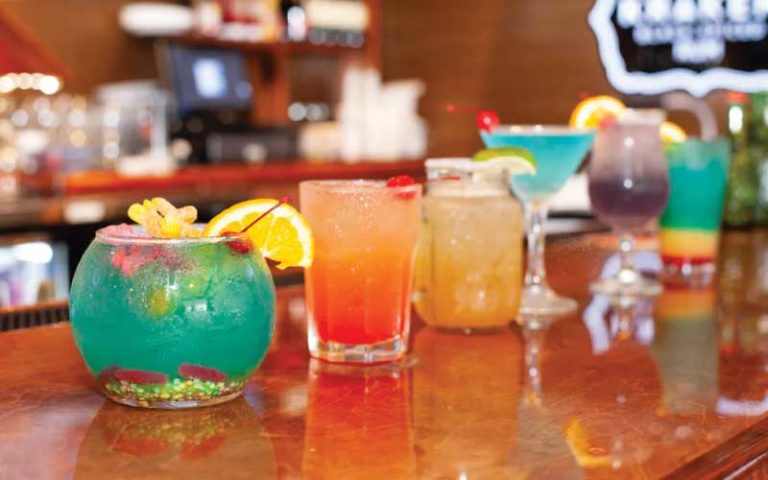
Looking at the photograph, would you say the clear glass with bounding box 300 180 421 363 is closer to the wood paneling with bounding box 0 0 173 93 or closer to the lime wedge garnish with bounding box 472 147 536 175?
the lime wedge garnish with bounding box 472 147 536 175

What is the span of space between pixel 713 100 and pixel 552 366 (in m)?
4.57

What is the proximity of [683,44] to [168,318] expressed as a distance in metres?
4.88

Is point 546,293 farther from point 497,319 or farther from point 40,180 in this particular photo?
point 40,180

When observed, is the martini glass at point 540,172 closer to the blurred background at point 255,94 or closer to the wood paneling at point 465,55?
the blurred background at point 255,94

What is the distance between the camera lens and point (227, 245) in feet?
2.85

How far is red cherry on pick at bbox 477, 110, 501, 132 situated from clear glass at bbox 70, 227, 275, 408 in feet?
1.83

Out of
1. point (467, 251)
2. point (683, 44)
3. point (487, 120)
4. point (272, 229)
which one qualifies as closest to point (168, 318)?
point (272, 229)

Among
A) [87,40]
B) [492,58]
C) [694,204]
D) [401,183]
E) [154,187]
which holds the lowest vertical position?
[154,187]

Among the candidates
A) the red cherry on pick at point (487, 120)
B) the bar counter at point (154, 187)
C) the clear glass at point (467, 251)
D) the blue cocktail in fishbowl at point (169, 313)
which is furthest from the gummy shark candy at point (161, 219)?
the bar counter at point (154, 187)

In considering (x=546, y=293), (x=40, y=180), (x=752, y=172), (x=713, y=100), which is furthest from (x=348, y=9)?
(x=546, y=293)

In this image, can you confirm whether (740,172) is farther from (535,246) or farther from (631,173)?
(535,246)

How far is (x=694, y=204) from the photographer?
1786 mm

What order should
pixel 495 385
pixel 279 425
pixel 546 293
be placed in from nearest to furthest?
pixel 279 425
pixel 495 385
pixel 546 293

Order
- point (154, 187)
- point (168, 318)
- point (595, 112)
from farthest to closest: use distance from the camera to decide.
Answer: point (154, 187), point (595, 112), point (168, 318)
